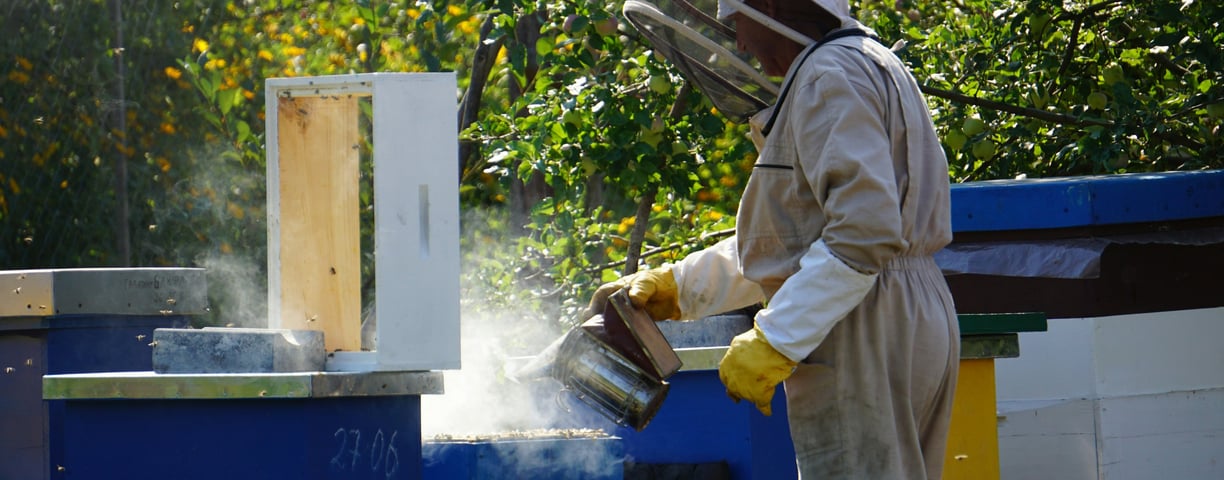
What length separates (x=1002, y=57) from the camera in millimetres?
4828

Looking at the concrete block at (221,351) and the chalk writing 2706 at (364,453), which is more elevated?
the concrete block at (221,351)

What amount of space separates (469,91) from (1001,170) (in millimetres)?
1974

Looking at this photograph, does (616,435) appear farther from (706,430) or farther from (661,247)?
(661,247)

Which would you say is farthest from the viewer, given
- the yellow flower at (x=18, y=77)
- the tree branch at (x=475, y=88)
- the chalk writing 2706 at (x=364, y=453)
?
the yellow flower at (x=18, y=77)

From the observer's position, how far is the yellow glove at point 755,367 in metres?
2.00

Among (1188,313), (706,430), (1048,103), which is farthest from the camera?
(1048,103)

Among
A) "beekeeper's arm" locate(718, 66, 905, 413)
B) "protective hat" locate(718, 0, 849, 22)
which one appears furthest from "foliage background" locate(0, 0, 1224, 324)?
"beekeeper's arm" locate(718, 66, 905, 413)

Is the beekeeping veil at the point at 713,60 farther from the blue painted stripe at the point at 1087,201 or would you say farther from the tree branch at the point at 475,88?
the tree branch at the point at 475,88

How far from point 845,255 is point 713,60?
22.2 inches

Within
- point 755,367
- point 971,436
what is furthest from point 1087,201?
point 755,367

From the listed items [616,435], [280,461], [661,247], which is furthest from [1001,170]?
[280,461]

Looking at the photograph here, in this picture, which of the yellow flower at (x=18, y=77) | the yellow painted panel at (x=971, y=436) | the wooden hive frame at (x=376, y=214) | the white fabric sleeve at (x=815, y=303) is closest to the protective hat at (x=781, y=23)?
the white fabric sleeve at (x=815, y=303)

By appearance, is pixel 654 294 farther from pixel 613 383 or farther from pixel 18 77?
pixel 18 77

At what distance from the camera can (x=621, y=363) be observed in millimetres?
2289
